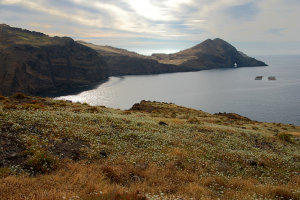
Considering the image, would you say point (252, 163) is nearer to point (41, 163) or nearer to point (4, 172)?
point (41, 163)

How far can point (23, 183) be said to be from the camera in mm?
9117

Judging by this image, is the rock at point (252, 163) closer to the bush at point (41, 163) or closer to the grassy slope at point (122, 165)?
Result: the grassy slope at point (122, 165)

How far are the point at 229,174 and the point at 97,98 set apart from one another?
14537 cm

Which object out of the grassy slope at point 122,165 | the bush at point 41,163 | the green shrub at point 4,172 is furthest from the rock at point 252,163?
the green shrub at point 4,172

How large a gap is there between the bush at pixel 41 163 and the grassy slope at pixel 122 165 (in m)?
0.05

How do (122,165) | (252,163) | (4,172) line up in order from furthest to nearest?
(252,163), (122,165), (4,172)

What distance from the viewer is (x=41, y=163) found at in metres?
11.6

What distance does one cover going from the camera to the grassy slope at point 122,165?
948 centimetres

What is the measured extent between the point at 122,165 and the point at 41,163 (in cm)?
470

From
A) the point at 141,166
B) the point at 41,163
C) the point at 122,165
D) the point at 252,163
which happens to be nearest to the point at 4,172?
the point at 41,163

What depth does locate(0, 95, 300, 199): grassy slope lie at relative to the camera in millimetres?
9484

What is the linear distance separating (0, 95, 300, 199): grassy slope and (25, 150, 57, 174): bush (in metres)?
0.05

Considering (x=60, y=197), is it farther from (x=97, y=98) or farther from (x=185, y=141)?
(x=97, y=98)

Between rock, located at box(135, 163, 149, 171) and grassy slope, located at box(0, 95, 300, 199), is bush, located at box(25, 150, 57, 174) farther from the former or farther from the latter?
rock, located at box(135, 163, 149, 171)
